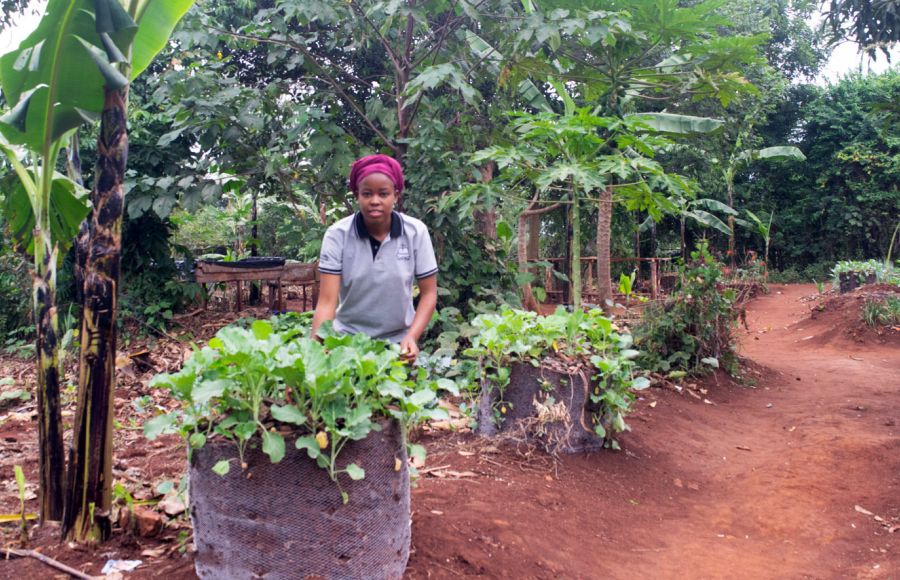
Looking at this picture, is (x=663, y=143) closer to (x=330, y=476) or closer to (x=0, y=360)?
(x=330, y=476)

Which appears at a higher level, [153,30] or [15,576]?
[153,30]

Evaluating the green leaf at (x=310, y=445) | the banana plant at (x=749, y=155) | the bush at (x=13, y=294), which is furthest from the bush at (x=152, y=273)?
the banana plant at (x=749, y=155)

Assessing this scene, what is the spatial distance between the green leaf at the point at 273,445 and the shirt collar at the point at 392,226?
4.03 feet

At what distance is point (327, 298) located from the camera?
9.71ft

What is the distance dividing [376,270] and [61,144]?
134 cm

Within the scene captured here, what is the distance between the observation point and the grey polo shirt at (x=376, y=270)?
3047 mm

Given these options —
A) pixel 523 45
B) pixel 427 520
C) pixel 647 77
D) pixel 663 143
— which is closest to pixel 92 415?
pixel 427 520

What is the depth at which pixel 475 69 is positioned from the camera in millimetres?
7137

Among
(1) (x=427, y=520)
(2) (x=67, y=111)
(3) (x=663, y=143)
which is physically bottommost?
(1) (x=427, y=520)

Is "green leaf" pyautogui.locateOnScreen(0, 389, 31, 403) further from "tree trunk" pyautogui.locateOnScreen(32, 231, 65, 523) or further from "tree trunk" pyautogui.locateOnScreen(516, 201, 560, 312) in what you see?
"tree trunk" pyautogui.locateOnScreen(516, 201, 560, 312)

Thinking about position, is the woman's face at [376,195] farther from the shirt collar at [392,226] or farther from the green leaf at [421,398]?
the green leaf at [421,398]

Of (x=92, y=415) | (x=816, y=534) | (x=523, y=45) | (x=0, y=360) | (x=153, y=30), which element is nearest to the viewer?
(x=92, y=415)

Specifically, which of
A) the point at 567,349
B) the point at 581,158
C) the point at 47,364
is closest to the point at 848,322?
the point at 581,158

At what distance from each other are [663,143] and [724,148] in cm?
1233
